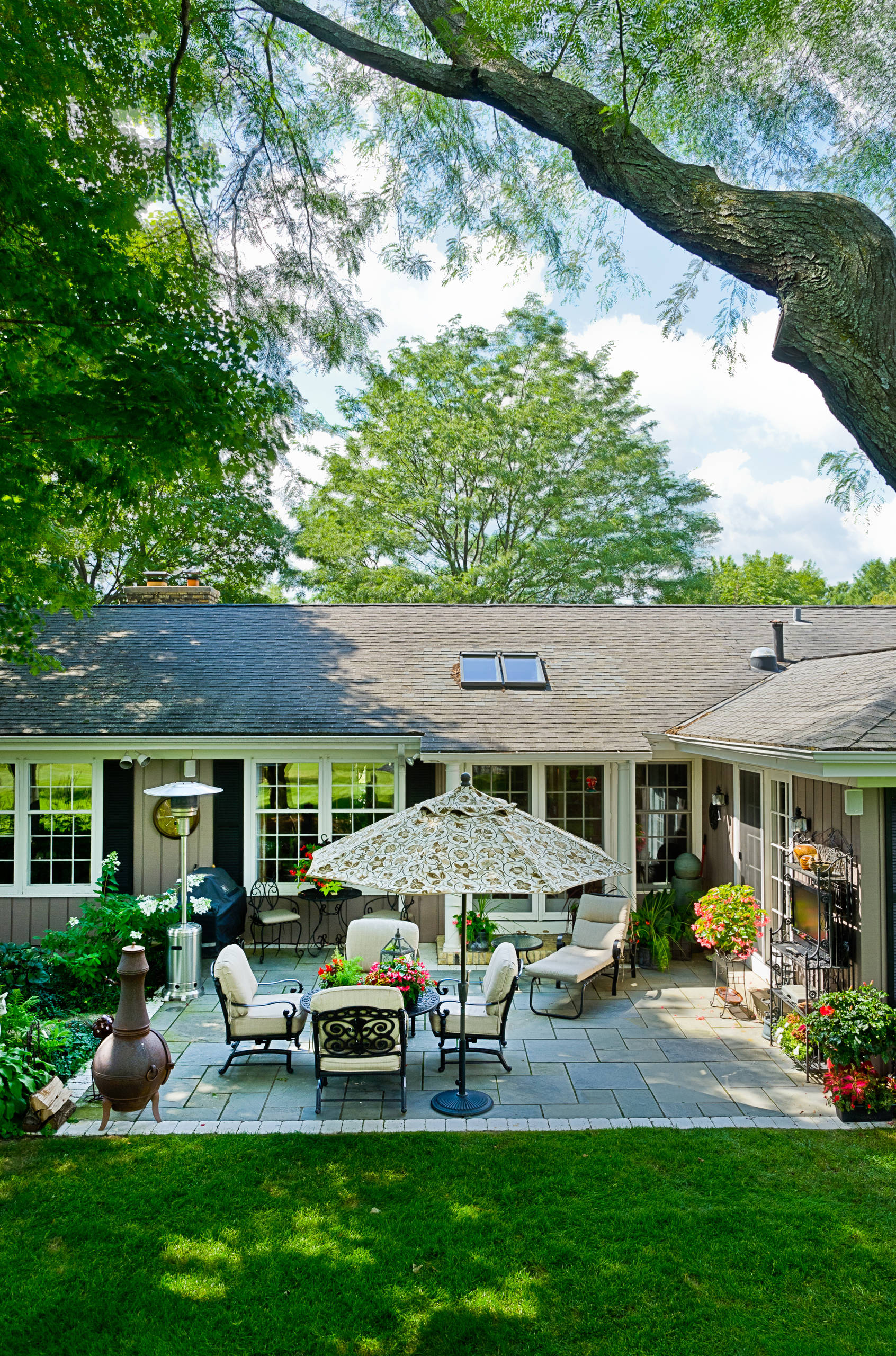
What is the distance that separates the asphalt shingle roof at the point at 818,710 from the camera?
7.64 meters

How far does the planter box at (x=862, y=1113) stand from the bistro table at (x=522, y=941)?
4.23 meters

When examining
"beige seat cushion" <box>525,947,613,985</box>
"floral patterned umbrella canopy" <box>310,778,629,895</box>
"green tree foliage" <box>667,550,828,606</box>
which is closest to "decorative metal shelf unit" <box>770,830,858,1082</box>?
"beige seat cushion" <box>525,947,613,985</box>

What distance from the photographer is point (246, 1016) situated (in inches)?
306

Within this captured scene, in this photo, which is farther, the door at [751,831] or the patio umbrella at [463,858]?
the door at [751,831]

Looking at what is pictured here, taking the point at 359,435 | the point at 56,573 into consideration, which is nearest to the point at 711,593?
the point at 359,435

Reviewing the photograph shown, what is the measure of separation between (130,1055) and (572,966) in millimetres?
4886

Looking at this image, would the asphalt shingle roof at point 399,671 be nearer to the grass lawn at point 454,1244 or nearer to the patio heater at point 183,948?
the patio heater at point 183,948

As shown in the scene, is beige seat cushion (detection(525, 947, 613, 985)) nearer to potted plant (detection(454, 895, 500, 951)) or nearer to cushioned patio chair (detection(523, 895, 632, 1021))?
cushioned patio chair (detection(523, 895, 632, 1021))

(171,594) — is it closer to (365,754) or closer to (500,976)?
(365,754)

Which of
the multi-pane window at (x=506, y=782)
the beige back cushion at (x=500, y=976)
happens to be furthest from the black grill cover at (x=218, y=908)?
the beige back cushion at (x=500, y=976)

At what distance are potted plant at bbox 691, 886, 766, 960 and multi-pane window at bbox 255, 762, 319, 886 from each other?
5406mm

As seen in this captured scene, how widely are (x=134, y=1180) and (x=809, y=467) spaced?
247 inches

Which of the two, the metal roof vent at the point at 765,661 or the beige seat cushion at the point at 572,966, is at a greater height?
the metal roof vent at the point at 765,661

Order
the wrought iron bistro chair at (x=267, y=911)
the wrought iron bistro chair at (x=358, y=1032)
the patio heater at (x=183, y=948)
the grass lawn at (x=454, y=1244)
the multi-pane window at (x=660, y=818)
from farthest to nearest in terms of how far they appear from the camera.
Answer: the multi-pane window at (x=660, y=818) < the wrought iron bistro chair at (x=267, y=911) < the patio heater at (x=183, y=948) < the wrought iron bistro chair at (x=358, y=1032) < the grass lawn at (x=454, y=1244)
